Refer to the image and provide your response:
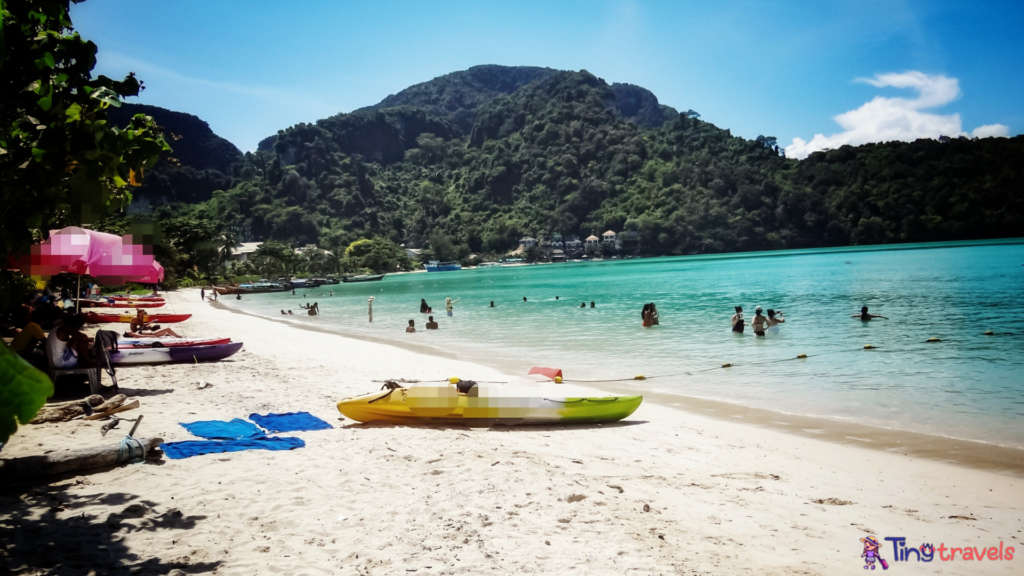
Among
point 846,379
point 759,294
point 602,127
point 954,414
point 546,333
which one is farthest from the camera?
point 602,127

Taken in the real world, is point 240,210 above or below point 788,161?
below

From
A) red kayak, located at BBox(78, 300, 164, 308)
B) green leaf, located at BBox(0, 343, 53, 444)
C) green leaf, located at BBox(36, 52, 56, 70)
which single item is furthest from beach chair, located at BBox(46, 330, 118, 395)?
red kayak, located at BBox(78, 300, 164, 308)

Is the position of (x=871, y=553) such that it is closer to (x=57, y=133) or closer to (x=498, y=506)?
(x=498, y=506)

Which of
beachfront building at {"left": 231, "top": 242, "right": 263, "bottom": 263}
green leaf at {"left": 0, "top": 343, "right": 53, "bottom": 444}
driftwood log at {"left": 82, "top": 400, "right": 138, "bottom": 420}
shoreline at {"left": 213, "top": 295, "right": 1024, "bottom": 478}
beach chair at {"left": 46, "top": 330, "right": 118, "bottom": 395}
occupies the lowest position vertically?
shoreline at {"left": 213, "top": 295, "right": 1024, "bottom": 478}

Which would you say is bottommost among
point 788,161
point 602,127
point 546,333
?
point 546,333

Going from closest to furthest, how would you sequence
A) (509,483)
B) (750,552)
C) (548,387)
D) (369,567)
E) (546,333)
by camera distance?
1. (369,567)
2. (750,552)
3. (509,483)
4. (548,387)
5. (546,333)

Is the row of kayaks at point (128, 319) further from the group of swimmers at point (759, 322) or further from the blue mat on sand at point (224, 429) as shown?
the group of swimmers at point (759, 322)

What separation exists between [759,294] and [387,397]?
34.4 m

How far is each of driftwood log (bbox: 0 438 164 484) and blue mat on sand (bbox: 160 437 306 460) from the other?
30 centimetres

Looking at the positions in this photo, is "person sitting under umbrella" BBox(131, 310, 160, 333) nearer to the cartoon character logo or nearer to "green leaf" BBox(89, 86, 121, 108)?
"green leaf" BBox(89, 86, 121, 108)

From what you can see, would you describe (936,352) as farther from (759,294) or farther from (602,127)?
(602,127)

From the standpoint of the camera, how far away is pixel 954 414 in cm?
916

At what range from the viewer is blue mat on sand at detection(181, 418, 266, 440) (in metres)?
6.77

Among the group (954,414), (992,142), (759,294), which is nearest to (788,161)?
(992,142)
